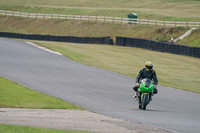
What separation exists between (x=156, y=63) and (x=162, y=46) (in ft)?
27.6

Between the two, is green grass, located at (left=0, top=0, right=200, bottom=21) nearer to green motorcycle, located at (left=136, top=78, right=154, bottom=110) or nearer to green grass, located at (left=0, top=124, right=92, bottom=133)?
green motorcycle, located at (left=136, top=78, right=154, bottom=110)

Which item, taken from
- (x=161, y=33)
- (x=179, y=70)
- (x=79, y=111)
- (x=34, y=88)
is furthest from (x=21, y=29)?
(x=79, y=111)

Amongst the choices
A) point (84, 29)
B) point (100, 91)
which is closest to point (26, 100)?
point (100, 91)

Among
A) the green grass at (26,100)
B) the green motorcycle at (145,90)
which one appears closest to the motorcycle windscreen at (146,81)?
the green motorcycle at (145,90)

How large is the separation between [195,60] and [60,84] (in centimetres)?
1967

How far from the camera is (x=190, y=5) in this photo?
81500 mm

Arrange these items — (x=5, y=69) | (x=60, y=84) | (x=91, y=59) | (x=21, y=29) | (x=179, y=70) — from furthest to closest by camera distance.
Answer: (x=21, y=29) < (x=91, y=59) < (x=179, y=70) < (x=5, y=69) < (x=60, y=84)

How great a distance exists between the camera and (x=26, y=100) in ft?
48.0

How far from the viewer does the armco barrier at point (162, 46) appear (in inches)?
1543

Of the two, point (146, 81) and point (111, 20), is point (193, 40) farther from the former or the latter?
point (146, 81)

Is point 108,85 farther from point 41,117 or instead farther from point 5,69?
point 41,117

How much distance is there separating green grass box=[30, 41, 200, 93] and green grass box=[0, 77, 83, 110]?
8899 millimetres

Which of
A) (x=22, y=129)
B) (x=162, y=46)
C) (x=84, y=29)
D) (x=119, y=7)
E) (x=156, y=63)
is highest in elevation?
(x=119, y=7)

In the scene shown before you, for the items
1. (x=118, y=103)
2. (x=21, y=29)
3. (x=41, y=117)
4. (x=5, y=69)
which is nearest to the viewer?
(x=41, y=117)
